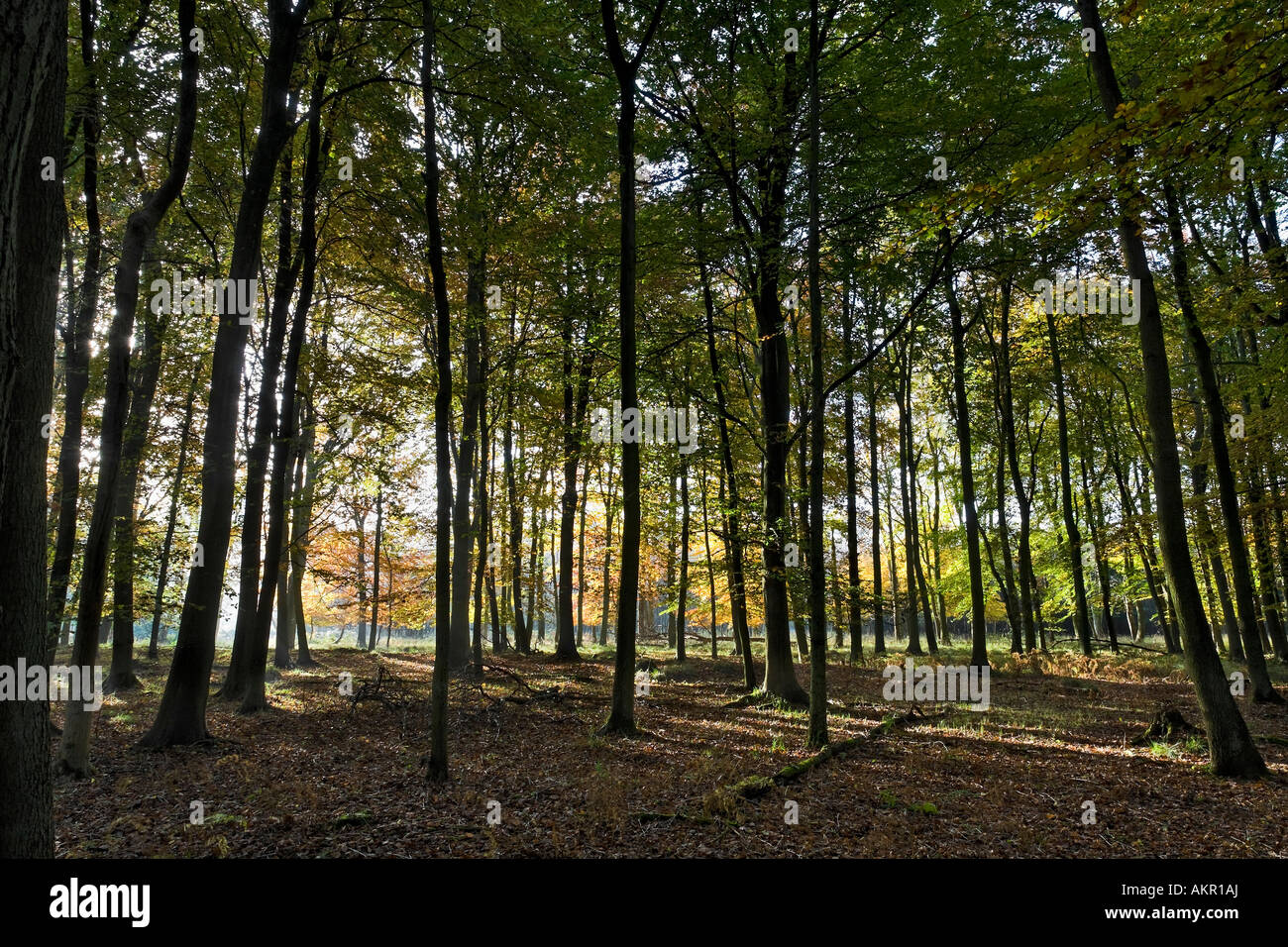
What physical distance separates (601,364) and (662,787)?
12474mm

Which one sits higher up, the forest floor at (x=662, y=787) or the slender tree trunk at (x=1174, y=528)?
the slender tree trunk at (x=1174, y=528)

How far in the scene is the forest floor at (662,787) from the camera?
17.1ft

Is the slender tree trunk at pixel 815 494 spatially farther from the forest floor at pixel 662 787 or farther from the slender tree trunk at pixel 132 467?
the slender tree trunk at pixel 132 467

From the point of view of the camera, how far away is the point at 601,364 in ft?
56.4

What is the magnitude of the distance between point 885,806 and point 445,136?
12.2 m

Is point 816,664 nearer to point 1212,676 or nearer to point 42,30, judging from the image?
point 1212,676

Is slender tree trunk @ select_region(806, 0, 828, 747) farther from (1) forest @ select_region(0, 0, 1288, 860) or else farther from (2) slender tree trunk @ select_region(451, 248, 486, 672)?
(2) slender tree trunk @ select_region(451, 248, 486, 672)

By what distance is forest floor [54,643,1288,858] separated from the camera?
521 cm

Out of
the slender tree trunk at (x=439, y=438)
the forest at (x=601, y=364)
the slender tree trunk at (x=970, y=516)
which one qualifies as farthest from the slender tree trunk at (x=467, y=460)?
the slender tree trunk at (x=970, y=516)

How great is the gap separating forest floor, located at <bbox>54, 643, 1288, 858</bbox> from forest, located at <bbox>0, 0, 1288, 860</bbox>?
72mm

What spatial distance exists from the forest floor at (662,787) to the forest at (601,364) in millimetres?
72

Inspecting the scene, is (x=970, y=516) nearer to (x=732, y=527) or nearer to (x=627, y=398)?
(x=732, y=527)

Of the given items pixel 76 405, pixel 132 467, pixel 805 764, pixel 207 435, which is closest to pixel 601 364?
pixel 207 435
